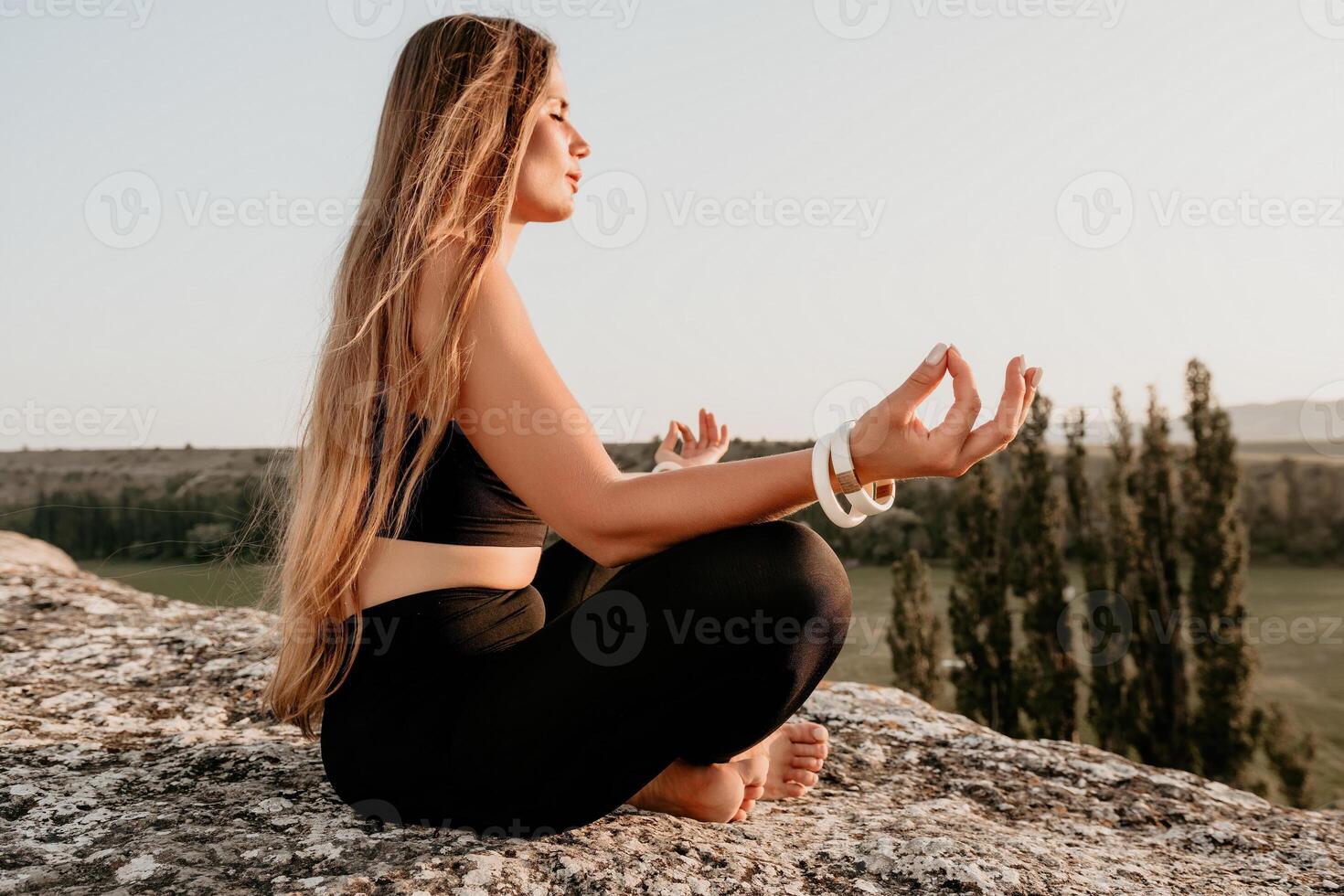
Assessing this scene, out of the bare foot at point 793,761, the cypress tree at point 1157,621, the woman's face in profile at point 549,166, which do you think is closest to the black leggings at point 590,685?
the bare foot at point 793,761

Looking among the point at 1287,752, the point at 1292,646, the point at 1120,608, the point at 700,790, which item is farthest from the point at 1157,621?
the point at 700,790

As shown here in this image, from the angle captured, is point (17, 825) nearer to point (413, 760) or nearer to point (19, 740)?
point (19, 740)

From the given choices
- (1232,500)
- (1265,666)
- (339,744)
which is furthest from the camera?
(1265,666)

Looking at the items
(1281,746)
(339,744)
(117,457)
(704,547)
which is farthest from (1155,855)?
(1281,746)

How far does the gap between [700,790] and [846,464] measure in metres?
0.88

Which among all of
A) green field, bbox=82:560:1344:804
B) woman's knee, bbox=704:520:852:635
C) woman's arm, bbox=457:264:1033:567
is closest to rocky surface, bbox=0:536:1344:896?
woman's knee, bbox=704:520:852:635

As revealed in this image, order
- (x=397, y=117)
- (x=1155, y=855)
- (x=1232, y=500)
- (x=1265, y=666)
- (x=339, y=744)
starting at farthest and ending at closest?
1. (x=1265, y=666)
2. (x=1232, y=500)
3. (x=1155, y=855)
4. (x=397, y=117)
5. (x=339, y=744)

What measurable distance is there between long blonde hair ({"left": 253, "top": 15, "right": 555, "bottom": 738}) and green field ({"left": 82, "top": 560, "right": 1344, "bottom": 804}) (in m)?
21.4

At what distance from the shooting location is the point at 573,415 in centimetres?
175

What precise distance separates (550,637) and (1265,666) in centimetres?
3337

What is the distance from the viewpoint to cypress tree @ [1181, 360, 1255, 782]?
2034cm

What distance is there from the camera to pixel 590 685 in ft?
5.53

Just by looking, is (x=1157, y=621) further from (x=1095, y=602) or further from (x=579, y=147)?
(x=579, y=147)

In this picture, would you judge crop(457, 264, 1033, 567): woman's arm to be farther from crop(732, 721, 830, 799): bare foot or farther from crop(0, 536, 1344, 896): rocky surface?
crop(732, 721, 830, 799): bare foot
